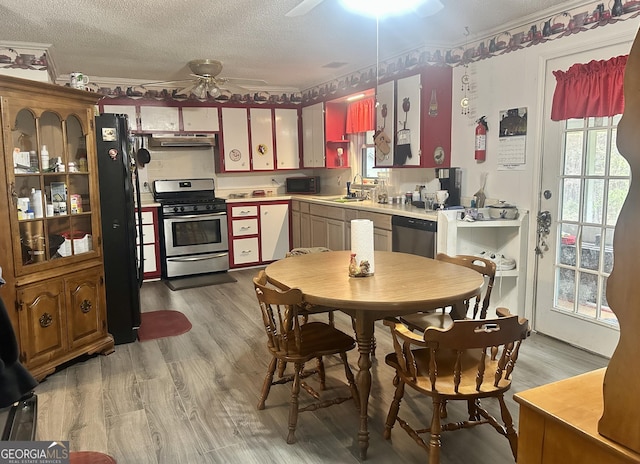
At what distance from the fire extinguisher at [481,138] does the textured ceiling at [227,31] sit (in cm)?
72

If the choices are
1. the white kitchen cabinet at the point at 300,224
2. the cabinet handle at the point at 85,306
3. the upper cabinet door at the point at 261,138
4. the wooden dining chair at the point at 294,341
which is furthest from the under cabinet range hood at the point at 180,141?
the wooden dining chair at the point at 294,341

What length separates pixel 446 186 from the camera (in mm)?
4398

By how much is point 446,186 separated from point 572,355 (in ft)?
5.70

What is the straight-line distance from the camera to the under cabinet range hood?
589cm

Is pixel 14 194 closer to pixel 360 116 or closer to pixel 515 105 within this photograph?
pixel 515 105

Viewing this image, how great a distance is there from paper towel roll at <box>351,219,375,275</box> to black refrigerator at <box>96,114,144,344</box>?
6.31 ft

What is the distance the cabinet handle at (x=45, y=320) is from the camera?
305 centimetres

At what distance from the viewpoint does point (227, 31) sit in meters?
3.74

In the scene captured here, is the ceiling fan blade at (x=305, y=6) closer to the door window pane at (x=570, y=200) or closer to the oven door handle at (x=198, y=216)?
the door window pane at (x=570, y=200)

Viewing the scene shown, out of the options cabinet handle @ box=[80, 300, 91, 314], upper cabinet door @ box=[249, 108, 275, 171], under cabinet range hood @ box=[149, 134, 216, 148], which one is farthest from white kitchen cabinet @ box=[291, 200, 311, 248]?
cabinet handle @ box=[80, 300, 91, 314]

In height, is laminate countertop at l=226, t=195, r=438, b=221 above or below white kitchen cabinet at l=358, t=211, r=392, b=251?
above

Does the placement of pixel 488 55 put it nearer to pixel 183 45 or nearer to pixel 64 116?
pixel 183 45

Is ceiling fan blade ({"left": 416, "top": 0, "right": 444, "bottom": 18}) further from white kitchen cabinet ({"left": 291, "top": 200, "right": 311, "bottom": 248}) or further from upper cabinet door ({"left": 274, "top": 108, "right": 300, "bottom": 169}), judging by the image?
upper cabinet door ({"left": 274, "top": 108, "right": 300, "bottom": 169})

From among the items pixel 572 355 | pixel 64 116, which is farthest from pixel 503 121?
pixel 64 116
